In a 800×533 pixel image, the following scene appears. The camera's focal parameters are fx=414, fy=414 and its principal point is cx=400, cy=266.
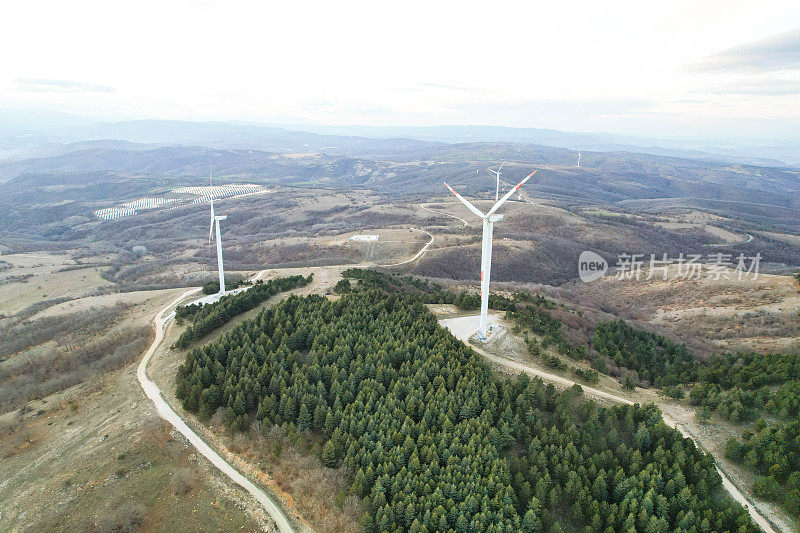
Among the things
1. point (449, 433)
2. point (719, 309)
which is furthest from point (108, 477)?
point (719, 309)

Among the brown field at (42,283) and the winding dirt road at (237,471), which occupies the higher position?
the winding dirt road at (237,471)

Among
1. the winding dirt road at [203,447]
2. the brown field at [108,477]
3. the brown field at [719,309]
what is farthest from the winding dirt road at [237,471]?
the brown field at [719,309]

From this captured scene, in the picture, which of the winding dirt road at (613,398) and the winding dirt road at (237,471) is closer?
the winding dirt road at (613,398)

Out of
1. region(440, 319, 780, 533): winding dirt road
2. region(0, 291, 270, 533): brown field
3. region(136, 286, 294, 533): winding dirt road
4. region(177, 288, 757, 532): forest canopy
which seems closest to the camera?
region(177, 288, 757, 532): forest canopy

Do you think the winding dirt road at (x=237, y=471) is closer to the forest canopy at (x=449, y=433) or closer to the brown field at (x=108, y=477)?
the brown field at (x=108, y=477)

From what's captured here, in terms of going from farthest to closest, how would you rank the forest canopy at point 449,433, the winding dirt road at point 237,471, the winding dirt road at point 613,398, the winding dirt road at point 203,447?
the winding dirt road at point 203,447 → the winding dirt road at point 237,471 → the winding dirt road at point 613,398 → the forest canopy at point 449,433

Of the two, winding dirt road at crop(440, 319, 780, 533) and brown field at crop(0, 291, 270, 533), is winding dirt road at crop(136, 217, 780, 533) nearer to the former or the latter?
winding dirt road at crop(440, 319, 780, 533)

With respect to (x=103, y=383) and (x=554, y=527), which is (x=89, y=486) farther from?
(x=554, y=527)

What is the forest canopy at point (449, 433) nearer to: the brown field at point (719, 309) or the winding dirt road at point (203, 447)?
the winding dirt road at point (203, 447)

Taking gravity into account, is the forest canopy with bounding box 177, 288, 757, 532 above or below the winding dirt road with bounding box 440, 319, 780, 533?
above

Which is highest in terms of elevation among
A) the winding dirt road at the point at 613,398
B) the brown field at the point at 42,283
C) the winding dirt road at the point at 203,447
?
the winding dirt road at the point at 613,398

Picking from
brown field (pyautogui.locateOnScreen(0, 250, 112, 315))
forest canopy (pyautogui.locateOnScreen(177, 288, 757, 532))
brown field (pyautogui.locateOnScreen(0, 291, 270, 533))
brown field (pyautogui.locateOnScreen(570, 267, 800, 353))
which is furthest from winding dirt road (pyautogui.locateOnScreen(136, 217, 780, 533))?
brown field (pyautogui.locateOnScreen(0, 250, 112, 315))

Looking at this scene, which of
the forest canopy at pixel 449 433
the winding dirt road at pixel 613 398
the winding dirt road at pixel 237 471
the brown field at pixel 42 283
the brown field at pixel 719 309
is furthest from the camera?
the brown field at pixel 42 283
